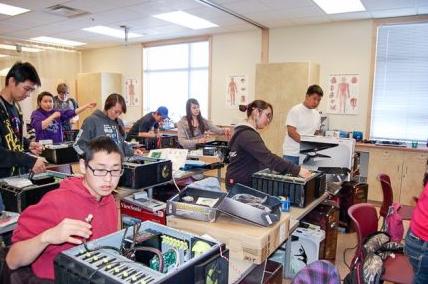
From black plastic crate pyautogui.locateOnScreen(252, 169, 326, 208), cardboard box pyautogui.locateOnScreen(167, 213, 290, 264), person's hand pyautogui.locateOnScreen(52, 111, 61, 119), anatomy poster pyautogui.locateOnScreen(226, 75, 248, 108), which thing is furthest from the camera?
anatomy poster pyautogui.locateOnScreen(226, 75, 248, 108)

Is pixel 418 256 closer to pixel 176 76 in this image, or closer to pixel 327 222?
pixel 327 222

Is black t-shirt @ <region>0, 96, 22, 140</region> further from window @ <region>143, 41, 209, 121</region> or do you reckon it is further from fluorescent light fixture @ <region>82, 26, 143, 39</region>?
window @ <region>143, 41, 209, 121</region>

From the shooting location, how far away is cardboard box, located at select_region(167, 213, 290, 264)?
1.52 m

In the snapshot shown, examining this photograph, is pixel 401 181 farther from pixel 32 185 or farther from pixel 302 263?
pixel 32 185

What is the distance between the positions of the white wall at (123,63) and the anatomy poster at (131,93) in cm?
7

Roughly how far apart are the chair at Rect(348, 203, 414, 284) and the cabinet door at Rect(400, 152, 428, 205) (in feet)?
8.65

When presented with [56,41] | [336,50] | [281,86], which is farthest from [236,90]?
[56,41]

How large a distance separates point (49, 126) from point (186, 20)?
2572 mm

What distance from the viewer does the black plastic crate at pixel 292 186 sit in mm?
2168

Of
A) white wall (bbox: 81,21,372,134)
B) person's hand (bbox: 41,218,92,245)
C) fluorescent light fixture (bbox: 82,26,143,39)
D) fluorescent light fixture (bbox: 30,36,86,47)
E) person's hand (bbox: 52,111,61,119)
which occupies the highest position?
fluorescent light fixture (bbox: 82,26,143,39)

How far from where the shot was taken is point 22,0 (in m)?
4.25

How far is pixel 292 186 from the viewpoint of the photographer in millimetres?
2191

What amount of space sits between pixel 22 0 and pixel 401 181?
5377 millimetres

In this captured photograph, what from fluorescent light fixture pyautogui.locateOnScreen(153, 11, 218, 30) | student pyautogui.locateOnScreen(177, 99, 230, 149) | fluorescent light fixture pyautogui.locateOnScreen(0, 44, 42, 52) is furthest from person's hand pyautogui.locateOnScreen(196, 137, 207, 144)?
fluorescent light fixture pyautogui.locateOnScreen(0, 44, 42, 52)
